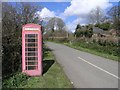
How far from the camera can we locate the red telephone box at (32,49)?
39.8 feet

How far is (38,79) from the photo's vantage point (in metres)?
11.1

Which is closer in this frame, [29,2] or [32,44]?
[32,44]

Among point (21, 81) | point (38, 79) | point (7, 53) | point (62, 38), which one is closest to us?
point (21, 81)

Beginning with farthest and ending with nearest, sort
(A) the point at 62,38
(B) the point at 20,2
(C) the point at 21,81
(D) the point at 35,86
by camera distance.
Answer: (A) the point at 62,38
(B) the point at 20,2
(C) the point at 21,81
(D) the point at 35,86

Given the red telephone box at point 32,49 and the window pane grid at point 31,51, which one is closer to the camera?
the red telephone box at point 32,49

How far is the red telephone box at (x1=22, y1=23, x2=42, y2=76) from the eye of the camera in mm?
12133

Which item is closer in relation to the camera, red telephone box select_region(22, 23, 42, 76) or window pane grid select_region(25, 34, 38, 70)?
red telephone box select_region(22, 23, 42, 76)

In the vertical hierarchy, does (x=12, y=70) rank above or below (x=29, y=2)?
below

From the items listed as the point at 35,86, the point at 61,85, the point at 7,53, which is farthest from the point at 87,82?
the point at 7,53

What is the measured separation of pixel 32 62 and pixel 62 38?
6909cm

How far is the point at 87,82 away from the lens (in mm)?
10852

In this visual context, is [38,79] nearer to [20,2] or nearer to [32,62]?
[32,62]

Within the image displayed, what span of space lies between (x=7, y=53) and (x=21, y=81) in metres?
2.37

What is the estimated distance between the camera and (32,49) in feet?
40.4
